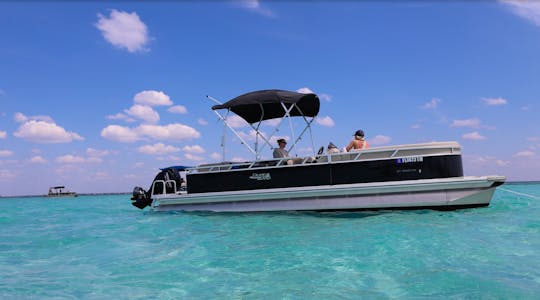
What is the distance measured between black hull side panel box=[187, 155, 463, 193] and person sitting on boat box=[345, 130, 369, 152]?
666mm

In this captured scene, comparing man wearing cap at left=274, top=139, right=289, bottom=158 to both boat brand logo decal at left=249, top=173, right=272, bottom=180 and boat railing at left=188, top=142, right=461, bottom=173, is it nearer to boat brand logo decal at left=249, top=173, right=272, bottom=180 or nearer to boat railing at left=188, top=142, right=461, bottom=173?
boat railing at left=188, top=142, right=461, bottom=173

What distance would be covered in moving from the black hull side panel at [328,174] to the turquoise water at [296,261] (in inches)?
49.0

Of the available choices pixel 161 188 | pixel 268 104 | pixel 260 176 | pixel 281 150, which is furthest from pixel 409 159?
pixel 161 188

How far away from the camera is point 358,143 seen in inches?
424

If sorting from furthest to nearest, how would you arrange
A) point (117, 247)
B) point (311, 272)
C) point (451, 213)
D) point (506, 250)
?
point (451, 213) < point (117, 247) < point (506, 250) < point (311, 272)

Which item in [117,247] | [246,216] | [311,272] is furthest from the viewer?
[246,216]

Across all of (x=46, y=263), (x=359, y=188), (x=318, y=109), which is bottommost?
(x=46, y=263)

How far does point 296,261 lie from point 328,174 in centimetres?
545

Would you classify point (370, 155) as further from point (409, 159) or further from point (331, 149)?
point (331, 149)

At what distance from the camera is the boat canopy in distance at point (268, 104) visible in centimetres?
1148

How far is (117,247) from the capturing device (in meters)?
7.30

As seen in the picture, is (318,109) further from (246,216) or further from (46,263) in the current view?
(46,263)

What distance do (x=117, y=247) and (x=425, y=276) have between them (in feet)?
17.9

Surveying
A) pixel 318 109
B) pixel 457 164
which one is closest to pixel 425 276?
pixel 457 164
